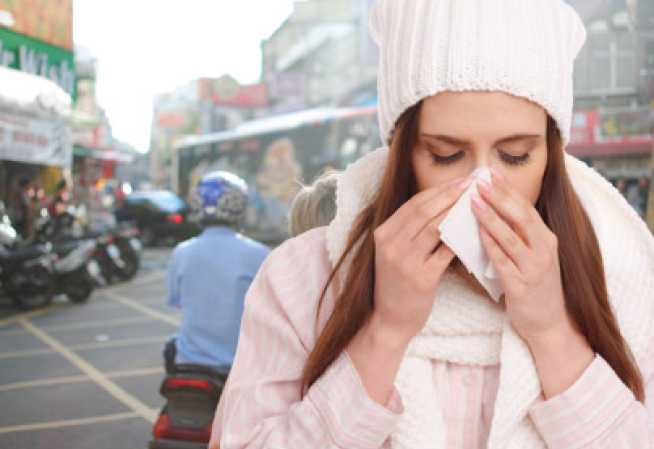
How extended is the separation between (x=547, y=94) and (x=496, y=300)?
328mm

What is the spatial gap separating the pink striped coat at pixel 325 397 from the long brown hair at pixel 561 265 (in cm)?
4

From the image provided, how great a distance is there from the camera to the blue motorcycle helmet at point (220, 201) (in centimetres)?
371

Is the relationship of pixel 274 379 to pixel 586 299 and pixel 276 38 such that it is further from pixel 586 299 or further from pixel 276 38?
pixel 276 38

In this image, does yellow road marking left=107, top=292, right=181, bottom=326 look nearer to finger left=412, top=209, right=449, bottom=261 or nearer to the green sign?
the green sign

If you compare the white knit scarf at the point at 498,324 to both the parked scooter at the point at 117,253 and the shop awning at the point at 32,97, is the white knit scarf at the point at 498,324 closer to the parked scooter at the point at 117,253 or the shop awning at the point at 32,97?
the shop awning at the point at 32,97

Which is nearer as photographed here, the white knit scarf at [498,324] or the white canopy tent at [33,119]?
the white knit scarf at [498,324]

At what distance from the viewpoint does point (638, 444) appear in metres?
1.10

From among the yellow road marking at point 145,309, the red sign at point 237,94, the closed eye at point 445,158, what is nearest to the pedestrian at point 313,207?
the closed eye at point 445,158

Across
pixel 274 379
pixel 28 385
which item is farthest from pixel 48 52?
pixel 274 379

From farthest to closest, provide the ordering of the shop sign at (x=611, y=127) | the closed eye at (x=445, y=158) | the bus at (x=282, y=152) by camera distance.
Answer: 1. the shop sign at (x=611, y=127)
2. the bus at (x=282, y=152)
3. the closed eye at (x=445, y=158)

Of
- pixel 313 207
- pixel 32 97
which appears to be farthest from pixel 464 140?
pixel 32 97

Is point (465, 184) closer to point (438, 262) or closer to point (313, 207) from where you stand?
point (438, 262)

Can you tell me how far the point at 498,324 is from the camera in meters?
1.20

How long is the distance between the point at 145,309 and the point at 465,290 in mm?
8497
